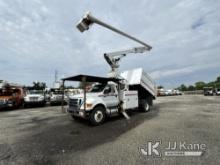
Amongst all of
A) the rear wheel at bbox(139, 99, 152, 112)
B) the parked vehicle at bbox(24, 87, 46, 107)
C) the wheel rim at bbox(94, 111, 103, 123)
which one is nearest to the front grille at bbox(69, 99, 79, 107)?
the wheel rim at bbox(94, 111, 103, 123)

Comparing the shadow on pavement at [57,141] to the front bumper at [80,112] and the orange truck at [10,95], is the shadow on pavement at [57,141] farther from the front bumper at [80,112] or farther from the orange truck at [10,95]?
the orange truck at [10,95]

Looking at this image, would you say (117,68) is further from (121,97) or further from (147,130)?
(147,130)

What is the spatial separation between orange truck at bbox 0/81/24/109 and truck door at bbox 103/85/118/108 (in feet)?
35.5

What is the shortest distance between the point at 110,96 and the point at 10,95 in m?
11.7

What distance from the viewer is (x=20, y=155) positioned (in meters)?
4.55

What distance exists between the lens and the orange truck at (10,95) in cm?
1486

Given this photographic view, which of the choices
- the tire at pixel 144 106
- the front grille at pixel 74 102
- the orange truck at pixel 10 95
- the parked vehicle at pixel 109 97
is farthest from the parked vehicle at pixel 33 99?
the tire at pixel 144 106

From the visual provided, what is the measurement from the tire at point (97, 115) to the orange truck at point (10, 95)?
1090 cm

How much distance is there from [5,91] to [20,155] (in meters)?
13.9

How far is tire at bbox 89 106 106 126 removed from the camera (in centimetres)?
796

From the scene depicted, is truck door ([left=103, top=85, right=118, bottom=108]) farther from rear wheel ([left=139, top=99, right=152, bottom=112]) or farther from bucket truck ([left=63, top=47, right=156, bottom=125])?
rear wheel ([left=139, top=99, right=152, bottom=112])

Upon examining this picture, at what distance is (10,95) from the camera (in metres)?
15.9

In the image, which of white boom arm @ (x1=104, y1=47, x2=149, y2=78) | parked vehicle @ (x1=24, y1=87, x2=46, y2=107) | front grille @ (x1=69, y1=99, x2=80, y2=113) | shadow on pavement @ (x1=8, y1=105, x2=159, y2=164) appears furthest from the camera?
parked vehicle @ (x1=24, y1=87, x2=46, y2=107)

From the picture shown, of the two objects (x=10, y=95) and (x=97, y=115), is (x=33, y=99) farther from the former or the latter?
(x=97, y=115)
